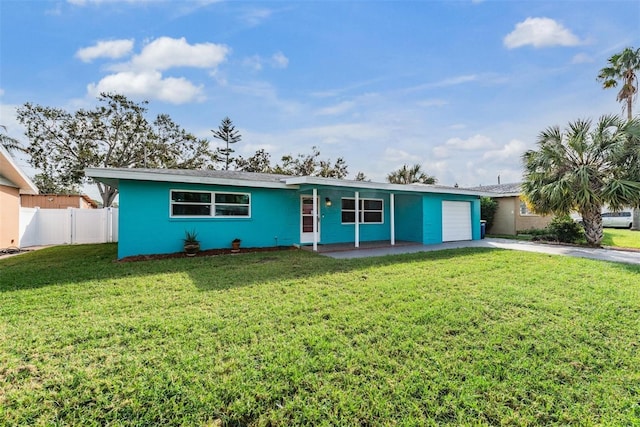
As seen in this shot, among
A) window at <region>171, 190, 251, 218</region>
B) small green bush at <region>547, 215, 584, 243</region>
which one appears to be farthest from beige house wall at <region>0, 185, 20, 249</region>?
small green bush at <region>547, 215, 584, 243</region>

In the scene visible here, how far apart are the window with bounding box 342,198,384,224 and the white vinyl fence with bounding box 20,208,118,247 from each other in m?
10.9

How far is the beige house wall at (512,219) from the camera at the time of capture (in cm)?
1673

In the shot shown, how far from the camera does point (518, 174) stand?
12.7m

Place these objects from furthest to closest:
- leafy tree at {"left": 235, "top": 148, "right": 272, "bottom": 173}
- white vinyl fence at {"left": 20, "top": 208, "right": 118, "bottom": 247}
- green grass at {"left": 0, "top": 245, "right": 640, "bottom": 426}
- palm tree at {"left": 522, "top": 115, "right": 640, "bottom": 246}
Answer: leafy tree at {"left": 235, "top": 148, "right": 272, "bottom": 173} < white vinyl fence at {"left": 20, "top": 208, "right": 118, "bottom": 247} < palm tree at {"left": 522, "top": 115, "right": 640, "bottom": 246} < green grass at {"left": 0, "top": 245, "right": 640, "bottom": 426}

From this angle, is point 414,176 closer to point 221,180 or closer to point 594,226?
point 594,226

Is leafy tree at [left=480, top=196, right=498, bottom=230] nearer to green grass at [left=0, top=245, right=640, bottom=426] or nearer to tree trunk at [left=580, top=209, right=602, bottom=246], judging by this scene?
tree trunk at [left=580, top=209, right=602, bottom=246]

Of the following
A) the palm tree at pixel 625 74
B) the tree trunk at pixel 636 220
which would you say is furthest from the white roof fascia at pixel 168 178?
the tree trunk at pixel 636 220

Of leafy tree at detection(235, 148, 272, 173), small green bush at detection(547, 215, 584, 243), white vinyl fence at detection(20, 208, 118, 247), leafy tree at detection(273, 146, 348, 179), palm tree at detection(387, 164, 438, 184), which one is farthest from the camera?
leafy tree at detection(235, 148, 272, 173)

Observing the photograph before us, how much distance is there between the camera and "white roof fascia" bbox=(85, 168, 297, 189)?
802 centimetres

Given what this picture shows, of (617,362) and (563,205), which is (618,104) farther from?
(617,362)

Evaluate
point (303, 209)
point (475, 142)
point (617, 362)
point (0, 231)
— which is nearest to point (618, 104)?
point (475, 142)

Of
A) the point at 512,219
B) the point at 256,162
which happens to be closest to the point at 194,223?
the point at 512,219

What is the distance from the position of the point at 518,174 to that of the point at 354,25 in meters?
9.10

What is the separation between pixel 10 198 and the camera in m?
11.8
